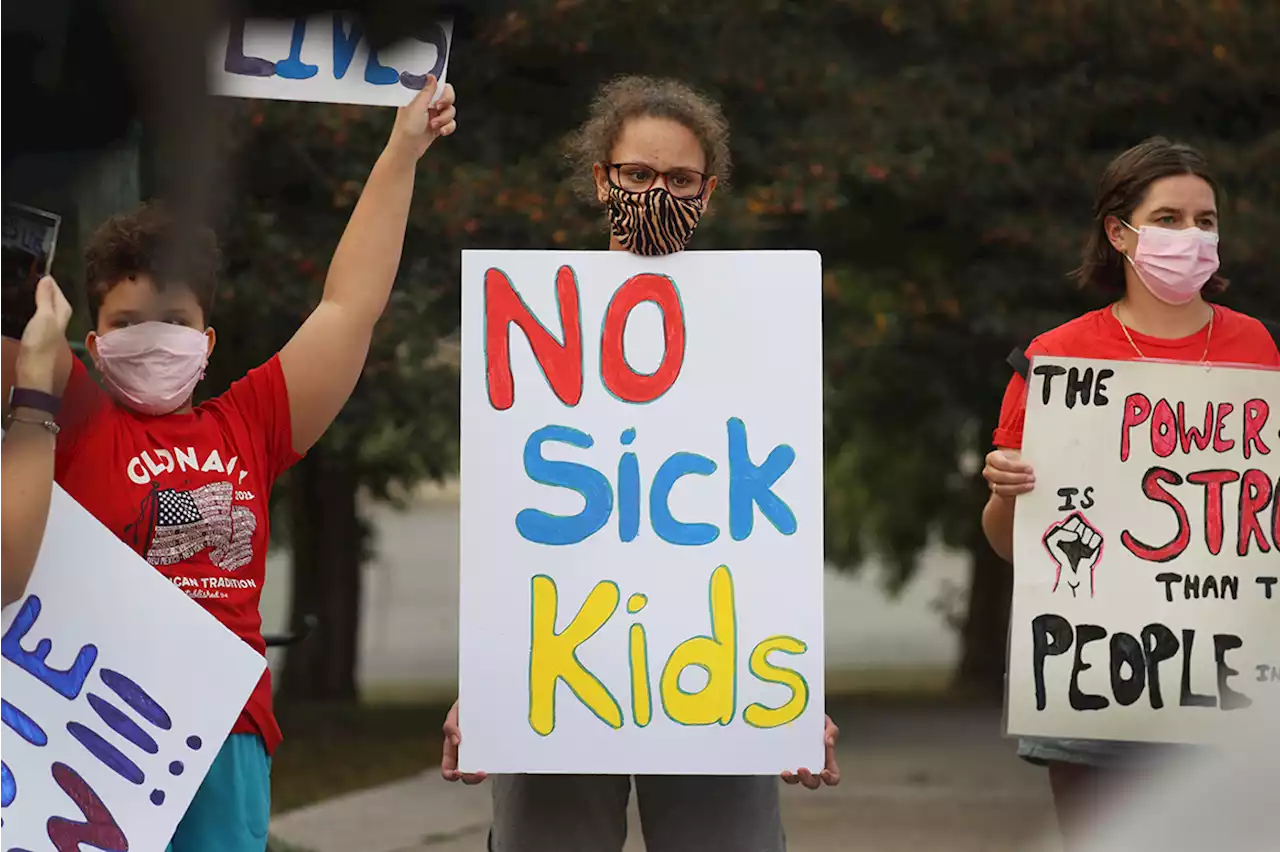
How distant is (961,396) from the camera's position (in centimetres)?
1120

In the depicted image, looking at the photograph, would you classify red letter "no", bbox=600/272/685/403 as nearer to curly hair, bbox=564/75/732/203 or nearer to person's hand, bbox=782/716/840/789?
curly hair, bbox=564/75/732/203

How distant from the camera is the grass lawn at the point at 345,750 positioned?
30.2 ft

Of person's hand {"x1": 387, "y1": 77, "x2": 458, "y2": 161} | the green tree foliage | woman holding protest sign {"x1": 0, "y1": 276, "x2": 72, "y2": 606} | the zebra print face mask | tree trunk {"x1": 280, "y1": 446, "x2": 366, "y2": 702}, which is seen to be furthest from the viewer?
tree trunk {"x1": 280, "y1": 446, "x2": 366, "y2": 702}

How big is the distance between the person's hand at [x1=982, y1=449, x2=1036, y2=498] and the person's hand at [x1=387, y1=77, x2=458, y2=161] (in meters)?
1.02

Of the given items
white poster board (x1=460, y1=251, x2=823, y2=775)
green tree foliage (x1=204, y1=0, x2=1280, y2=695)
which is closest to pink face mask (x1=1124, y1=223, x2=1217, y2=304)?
white poster board (x1=460, y1=251, x2=823, y2=775)

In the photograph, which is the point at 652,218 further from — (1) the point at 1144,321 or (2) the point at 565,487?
(1) the point at 1144,321

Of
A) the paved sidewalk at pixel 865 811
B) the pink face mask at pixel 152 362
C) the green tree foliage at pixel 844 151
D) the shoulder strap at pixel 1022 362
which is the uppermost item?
the green tree foliage at pixel 844 151

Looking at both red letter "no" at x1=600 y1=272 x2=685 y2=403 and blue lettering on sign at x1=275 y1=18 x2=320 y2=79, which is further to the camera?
red letter "no" at x1=600 y1=272 x2=685 y2=403

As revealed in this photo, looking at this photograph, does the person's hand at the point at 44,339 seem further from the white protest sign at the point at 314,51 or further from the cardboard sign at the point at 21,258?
the white protest sign at the point at 314,51

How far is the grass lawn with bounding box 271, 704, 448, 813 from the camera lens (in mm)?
9219

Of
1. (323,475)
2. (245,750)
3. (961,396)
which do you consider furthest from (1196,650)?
(323,475)

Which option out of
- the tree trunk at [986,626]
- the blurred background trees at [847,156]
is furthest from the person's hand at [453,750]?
the tree trunk at [986,626]

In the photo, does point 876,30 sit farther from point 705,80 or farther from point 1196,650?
point 1196,650

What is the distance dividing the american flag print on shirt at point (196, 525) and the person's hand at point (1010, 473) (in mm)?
1206
